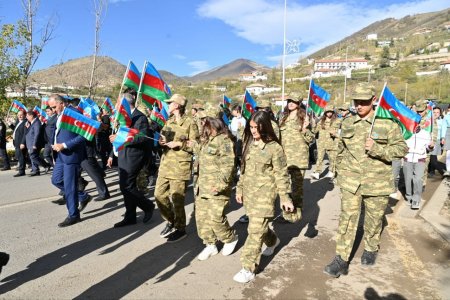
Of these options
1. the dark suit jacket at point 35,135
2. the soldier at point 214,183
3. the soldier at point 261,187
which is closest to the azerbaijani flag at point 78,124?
the soldier at point 214,183

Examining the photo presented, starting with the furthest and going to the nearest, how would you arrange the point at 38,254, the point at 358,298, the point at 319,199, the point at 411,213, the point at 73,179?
the point at 319,199 → the point at 411,213 → the point at 73,179 → the point at 38,254 → the point at 358,298

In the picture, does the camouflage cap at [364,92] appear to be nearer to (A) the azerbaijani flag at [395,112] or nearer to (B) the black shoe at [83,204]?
(A) the azerbaijani flag at [395,112]

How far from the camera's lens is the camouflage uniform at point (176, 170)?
4.60m

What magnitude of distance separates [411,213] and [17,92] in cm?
1436

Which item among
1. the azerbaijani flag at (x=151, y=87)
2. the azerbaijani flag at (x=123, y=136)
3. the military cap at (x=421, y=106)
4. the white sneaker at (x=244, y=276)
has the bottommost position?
the white sneaker at (x=244, y=276)

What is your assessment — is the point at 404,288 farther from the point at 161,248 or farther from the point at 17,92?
the point at 17,92

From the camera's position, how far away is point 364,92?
369cm

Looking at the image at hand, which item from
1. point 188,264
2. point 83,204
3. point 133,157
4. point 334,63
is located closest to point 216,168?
point 188,264

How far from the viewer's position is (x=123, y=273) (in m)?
3.75

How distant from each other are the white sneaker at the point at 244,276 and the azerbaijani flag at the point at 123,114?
2.56 m

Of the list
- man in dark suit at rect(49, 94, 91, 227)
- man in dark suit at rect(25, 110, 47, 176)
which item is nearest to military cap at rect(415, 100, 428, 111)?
man in dark suit at rect(49, 94, 91, 227)

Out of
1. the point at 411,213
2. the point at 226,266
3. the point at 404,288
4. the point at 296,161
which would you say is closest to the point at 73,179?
the point at 226,266

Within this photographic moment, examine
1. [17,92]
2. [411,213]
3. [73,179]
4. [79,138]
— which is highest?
[17,92]

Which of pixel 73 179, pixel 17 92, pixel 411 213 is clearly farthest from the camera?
pixel 17 92
